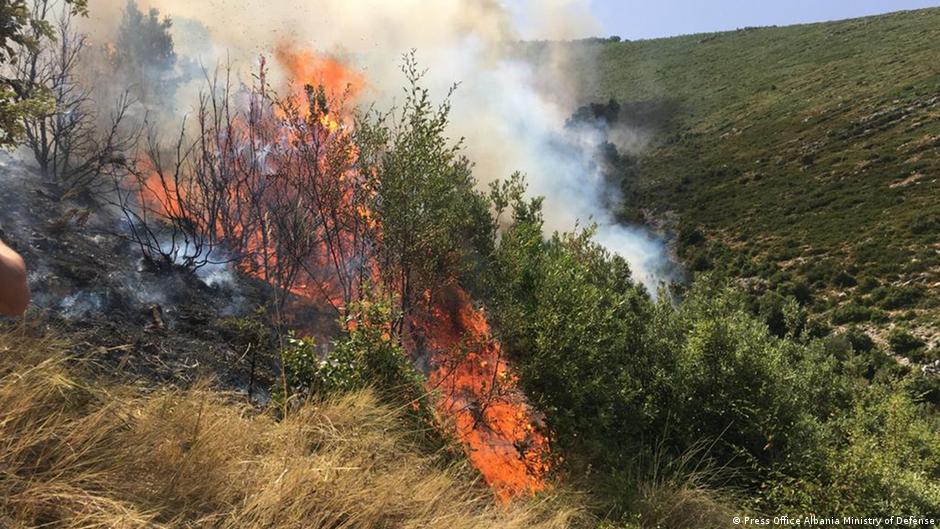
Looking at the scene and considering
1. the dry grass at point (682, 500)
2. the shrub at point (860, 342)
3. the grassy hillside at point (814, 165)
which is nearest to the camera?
the dry grass at point (682, 500)

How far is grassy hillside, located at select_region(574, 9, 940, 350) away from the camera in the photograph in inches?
1404

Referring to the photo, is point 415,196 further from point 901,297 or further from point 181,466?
point 901,297

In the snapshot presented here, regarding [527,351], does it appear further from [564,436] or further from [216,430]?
[216,430]

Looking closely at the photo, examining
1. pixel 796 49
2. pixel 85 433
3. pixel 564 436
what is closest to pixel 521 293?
pixel 564 436

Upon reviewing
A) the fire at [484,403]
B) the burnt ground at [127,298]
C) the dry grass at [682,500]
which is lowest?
the dry grass at [682,500]

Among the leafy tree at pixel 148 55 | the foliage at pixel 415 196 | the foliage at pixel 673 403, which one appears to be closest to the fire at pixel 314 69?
the leafy tree at pixel 148 55

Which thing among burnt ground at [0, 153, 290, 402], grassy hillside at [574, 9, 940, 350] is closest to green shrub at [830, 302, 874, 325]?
grassy hillside at [574, 9, 940, 350]

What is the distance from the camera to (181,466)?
3037mm

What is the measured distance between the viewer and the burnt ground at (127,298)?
7.61m

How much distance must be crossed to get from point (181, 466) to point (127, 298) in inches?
314

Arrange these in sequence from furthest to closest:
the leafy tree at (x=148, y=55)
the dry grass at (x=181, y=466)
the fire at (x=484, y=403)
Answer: the leafy tree at (x=148, y=55)
the fire at (x=484, y=403)
the dry grass at (x=181, y=466)

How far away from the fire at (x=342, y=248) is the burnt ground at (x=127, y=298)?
4.49ft

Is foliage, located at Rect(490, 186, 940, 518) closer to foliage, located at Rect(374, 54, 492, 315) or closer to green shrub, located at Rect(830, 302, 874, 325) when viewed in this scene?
foliage, located at Rect(374, 54, 492, 315)

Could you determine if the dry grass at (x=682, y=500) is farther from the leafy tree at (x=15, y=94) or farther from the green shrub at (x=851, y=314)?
the green shrub at (x=851, y=314)
